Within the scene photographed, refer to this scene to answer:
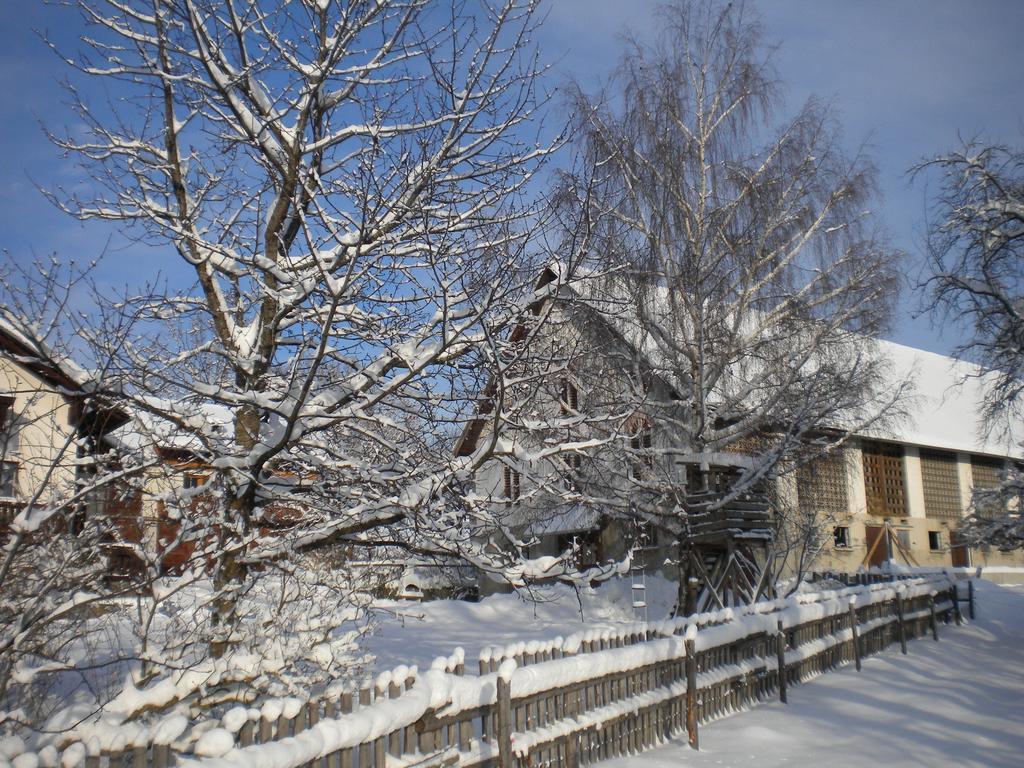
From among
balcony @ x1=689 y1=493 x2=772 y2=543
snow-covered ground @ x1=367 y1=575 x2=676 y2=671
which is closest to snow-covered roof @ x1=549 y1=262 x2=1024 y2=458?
snow-covered ground @ x1=367 y1=575 x2=676 y2=671

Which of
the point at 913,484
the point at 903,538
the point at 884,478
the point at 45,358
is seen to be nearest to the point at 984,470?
the point at 913,484

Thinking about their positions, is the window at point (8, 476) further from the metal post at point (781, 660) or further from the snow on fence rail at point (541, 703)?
the metal post at point (781, 660)

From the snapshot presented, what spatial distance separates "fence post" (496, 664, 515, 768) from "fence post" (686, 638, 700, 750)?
313 centimetres

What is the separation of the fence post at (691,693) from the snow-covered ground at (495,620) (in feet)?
13.1

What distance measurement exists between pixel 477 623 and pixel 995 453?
2735cm

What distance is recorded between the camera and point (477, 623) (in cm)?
1867

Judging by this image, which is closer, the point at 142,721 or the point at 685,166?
the point at 142,721

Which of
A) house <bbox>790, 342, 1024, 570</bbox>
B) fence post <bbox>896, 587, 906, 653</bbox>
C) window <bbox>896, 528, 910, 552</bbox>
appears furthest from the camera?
window <bbox>896, 528, 910, 552</bbox>

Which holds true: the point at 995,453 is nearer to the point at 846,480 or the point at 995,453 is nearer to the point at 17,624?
the point at 846,480

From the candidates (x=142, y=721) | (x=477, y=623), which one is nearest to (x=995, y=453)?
(x=477, y=623)

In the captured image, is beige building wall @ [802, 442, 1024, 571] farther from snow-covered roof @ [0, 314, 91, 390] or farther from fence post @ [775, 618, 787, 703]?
snow-covered roof @ [0, 314, 91, 390]

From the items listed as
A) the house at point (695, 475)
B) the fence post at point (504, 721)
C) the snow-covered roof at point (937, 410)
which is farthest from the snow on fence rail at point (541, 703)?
the snow-covered roof at point (937, 410)

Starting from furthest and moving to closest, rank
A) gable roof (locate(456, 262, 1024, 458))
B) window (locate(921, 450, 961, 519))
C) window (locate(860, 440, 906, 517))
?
window (locate(921, 450, 961, 519)), gable roof (locate(456, 262, 1024, 458)), window (locate(860, 440, 906, 517))

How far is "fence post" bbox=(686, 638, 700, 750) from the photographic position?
9141mm
